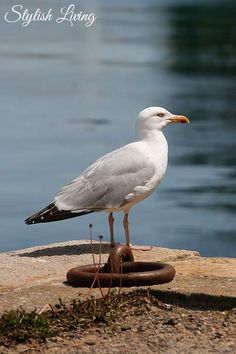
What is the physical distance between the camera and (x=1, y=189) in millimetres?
10539

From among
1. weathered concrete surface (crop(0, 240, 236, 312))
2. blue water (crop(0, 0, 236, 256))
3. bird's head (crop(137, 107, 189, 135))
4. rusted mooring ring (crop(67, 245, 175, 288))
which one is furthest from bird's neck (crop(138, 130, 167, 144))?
rusted mooring ring (crop(67, 245, 175, 288))

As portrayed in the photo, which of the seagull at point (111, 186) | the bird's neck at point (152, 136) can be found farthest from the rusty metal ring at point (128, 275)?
the bird's neck at point (152, 136)

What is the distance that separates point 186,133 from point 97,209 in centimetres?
732

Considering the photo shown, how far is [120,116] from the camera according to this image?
15398mm

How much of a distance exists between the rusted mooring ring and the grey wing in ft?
4.63

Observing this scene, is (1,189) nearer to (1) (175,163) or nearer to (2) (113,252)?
(1) (175,163)

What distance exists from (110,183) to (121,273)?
5.41 feet

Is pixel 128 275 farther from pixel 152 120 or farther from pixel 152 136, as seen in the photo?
pixel 152 120

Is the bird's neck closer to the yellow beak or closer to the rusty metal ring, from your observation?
the yellow beak

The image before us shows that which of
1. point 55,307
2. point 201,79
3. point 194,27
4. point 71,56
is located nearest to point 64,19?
point 194,27

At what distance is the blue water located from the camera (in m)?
9.46

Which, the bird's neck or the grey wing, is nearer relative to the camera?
the grey wing

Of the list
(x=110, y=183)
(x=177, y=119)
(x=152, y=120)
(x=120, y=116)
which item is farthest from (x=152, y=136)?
(x=120, y=116)

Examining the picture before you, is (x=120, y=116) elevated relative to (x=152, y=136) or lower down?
elevated
